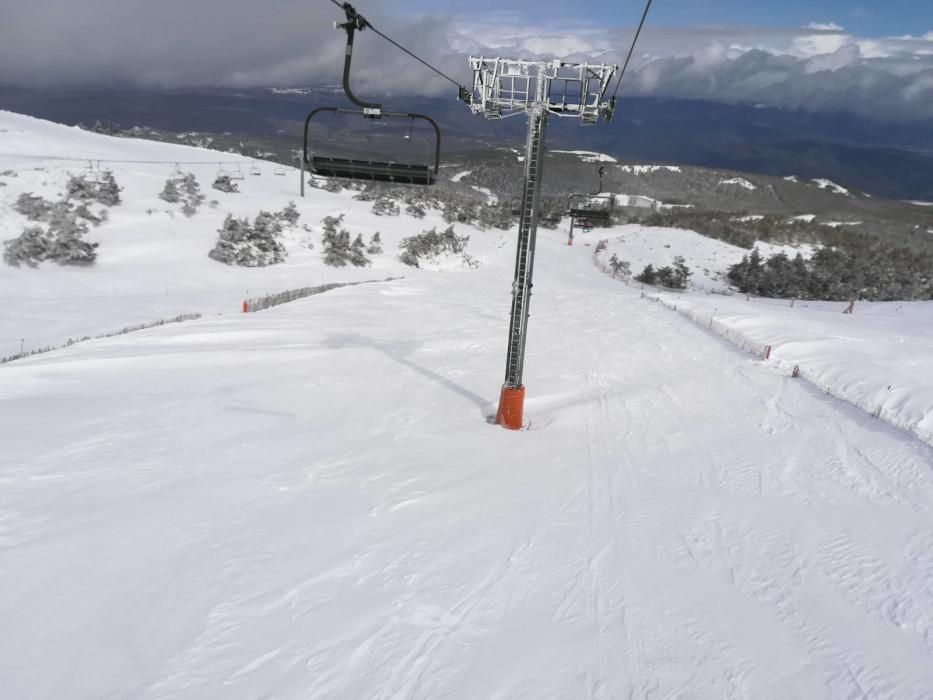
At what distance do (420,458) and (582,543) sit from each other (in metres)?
3.16

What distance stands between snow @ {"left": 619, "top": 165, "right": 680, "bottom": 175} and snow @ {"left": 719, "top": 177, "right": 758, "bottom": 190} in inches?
508

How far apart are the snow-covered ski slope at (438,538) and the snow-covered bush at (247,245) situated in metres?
17.2

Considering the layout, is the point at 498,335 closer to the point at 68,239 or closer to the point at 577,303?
the point at 577,303

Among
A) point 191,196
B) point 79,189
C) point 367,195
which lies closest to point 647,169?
point 367,195

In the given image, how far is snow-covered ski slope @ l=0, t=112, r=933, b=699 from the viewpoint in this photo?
Result: 16.2ft

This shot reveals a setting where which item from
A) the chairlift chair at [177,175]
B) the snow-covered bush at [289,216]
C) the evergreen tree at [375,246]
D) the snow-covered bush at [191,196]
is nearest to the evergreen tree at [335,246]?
the snow-covered bush at [289,216]

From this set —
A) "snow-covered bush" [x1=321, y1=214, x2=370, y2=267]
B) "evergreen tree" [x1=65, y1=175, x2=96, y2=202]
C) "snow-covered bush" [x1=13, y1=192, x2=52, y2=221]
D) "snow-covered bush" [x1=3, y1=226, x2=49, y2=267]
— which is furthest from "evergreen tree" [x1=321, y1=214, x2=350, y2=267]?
"snow-covered bush" [x1=13, y1=192, x2=52, y2=221]

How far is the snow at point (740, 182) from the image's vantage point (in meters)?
133

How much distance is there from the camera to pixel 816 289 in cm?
3966

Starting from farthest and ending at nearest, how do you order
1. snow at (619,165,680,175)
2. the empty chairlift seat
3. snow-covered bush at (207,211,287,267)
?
snow at (619,165,680,175), snow-covered bush at (207,211,287,267), the empty chairlift seat

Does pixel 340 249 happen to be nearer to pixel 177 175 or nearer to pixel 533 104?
pixel 177 175

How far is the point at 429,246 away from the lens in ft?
128

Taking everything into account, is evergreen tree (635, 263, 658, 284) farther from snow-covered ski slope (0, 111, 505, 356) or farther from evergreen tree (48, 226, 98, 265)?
evergreen tree (48, 226, 98, 265)

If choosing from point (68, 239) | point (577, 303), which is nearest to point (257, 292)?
point (68, 239)
